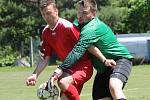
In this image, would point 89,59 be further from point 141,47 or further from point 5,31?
point 5,31

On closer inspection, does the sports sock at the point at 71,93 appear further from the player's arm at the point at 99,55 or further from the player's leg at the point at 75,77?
the player's arm at the point at 99,55

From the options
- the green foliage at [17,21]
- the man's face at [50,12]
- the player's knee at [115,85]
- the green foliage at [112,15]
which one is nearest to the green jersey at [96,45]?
the player's knee at [115,85]

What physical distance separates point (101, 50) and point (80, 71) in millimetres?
420

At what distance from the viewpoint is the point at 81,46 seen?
23.4ft

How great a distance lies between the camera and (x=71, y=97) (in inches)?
292

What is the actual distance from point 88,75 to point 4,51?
51.6m

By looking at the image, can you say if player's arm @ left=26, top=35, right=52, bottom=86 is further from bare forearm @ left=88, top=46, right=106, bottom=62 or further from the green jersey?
bare forearm @ left=88, top=46, right=106, bottom=62

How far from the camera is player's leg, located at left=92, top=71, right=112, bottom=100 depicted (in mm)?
7615

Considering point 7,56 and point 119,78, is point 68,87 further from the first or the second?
point 7,56

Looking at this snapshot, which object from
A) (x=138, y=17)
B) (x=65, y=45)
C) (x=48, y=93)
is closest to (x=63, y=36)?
(x=65, y=45)

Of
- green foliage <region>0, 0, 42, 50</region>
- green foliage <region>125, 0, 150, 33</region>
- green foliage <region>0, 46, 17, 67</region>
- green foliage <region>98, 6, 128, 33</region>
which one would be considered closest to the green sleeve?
green foliage <region>98, 6, 128, 33</region>

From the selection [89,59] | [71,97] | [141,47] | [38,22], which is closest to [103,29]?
[89,59]

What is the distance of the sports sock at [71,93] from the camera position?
732 centimetres

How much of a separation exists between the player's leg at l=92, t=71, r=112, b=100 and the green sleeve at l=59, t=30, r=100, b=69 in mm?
592
